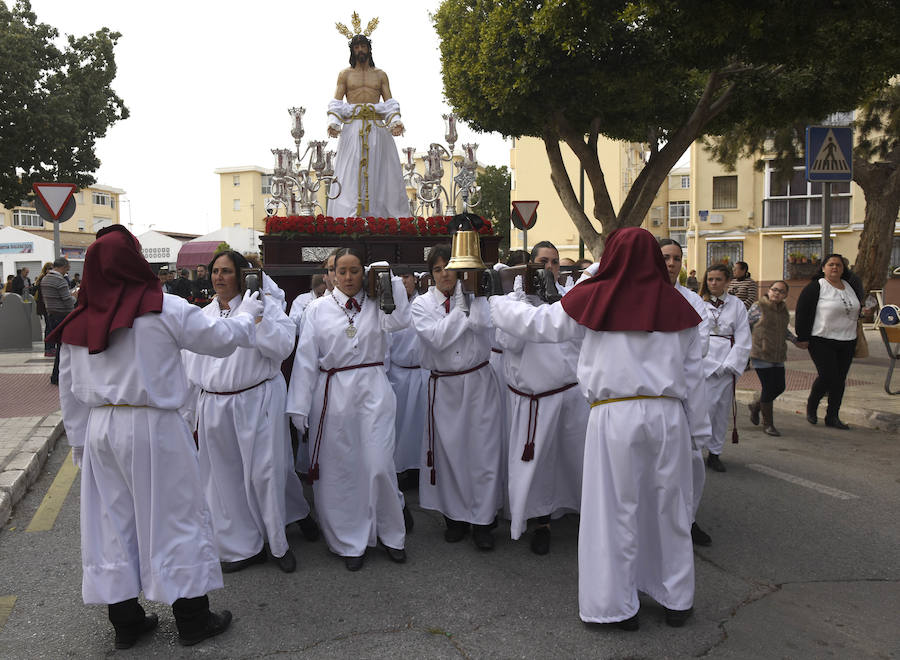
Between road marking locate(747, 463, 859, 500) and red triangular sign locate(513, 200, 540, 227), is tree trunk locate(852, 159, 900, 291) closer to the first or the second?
red triangular sign locate(513, 200, 540, 227)

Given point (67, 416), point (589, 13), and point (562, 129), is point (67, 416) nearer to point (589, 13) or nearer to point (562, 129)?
point (589, 13)

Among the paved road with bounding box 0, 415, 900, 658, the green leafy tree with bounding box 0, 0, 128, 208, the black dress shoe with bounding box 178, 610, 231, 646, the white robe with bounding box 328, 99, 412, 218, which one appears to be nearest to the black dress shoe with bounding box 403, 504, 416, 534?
the paved road with bounding box 0, 415, 900, 658

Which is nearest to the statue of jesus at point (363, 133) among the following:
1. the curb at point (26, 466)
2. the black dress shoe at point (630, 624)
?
the curb at point (26, 466)

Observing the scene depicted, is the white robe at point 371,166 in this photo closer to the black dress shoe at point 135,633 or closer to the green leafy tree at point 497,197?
the black dress shoe at point 135,633

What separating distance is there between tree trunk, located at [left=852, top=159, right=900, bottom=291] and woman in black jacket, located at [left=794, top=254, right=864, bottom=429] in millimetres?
6969

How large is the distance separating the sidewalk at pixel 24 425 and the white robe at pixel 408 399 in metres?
2.94

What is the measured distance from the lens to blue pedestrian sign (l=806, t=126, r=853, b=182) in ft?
29.3

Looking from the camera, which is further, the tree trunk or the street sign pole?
the tree trunk

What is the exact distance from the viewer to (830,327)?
852 centimetres

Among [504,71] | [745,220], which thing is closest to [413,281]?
[504,71]

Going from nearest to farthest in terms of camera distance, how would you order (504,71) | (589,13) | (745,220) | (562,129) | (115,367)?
(115,367), (589,13), (504,71), (562,129), (745,220)

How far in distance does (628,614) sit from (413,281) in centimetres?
317

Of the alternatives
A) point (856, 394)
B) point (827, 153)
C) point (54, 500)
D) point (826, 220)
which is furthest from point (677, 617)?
point (856, 394)

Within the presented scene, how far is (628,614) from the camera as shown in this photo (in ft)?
12.1
